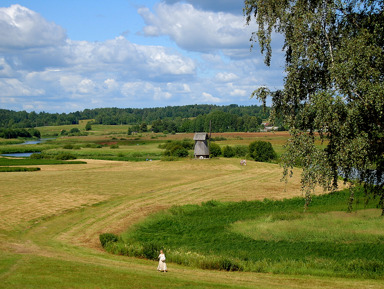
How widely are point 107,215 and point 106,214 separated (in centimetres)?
44

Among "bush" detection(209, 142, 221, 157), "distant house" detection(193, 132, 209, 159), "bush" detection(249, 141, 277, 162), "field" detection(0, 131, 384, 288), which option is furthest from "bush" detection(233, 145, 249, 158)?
"distant house" detection(193, 132, 209, 159)

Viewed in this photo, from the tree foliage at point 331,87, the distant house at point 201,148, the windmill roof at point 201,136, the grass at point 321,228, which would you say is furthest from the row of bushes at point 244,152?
the tree foliage at point 331,87

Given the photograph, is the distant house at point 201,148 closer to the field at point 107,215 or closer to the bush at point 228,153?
the field at point 107,215

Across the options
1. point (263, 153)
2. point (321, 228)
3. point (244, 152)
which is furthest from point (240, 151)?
point (321, 228)

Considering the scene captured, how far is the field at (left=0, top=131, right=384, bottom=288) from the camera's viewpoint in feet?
67.9

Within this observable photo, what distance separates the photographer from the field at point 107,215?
20.7 meters

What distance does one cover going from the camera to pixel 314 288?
66.1 feet

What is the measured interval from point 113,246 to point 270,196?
28246 mm

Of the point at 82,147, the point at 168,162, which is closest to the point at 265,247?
the point at 168,162

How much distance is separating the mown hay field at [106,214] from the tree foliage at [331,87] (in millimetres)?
6332

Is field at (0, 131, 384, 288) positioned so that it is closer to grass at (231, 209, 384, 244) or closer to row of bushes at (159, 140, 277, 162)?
grass at (231, 209, 384, 244)

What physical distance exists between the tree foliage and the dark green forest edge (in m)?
4.99

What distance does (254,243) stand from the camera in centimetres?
2984

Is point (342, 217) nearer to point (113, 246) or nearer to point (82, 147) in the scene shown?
point (113, 246)
